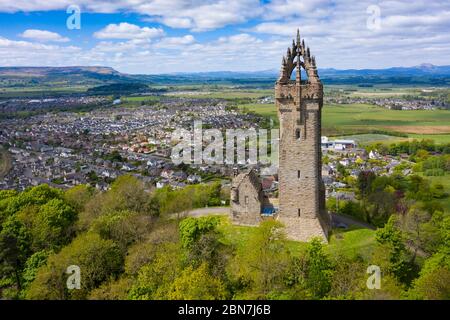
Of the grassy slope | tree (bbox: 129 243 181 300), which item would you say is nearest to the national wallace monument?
tree (bbox: 129 243 181 300)

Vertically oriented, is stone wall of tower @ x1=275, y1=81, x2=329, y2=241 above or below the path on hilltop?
above

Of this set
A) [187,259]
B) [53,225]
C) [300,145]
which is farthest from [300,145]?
[53,225]

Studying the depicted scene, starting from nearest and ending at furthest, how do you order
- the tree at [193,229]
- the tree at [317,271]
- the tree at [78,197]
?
1. the tree at [317,271]
2. the tree at [193,229]
3. the tree at [78,197]

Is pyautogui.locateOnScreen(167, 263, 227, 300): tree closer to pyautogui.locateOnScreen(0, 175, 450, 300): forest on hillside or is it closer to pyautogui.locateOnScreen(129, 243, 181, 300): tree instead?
pyautogui.locateOnScreen(0, 175, 450, 300): forest on hillside

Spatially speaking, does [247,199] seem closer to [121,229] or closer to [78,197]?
[121,229]

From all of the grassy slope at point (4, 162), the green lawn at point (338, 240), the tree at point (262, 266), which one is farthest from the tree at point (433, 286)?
the grassy slope at point (4, 162)

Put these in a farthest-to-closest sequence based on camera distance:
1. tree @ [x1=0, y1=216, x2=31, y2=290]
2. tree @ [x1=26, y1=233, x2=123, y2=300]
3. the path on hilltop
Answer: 1. the path on hilltop
2. tree @ [x1=0, y1=216, x2=31, y2=290]
3. tree @ [x1=26, y1=233, x2=123, y2=300]

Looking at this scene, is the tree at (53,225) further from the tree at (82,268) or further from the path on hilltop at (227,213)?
the path on hilltop at (227,213)

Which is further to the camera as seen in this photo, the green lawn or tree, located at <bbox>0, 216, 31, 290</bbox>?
the green lawn
